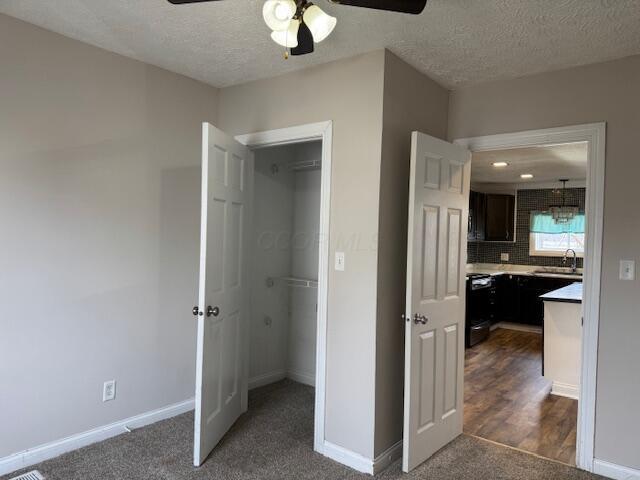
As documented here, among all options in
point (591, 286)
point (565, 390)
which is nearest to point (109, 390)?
point (591, 286)

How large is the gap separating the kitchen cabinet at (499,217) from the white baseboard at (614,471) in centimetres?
478

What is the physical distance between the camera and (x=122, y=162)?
2.92 metres

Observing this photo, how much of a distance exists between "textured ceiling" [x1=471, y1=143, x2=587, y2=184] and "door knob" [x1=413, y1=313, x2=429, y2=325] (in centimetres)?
215

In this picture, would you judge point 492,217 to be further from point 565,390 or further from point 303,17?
point 303,17

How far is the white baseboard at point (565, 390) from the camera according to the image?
407 centimetres

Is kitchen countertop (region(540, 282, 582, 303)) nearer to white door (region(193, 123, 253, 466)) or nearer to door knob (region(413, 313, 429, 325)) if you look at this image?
door knob (region(413, 313, 429, 325))

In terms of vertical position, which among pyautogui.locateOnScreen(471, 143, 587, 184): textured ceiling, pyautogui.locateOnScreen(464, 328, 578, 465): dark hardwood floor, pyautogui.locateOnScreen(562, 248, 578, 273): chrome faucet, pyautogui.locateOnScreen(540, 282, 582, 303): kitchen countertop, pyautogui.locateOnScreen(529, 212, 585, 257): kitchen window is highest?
pyautogui.locateOnScreen(471, 143, 587, 184): textured ceiling

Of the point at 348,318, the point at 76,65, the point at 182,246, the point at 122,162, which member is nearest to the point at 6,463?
the point at 182,246

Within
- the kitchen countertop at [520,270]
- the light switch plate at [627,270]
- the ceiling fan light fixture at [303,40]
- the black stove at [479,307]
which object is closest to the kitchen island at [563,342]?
the black stove at [479,307]

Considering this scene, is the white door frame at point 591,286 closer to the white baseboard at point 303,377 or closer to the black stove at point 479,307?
the white baseboard at point 303,377

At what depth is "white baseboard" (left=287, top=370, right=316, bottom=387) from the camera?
4.05 metres

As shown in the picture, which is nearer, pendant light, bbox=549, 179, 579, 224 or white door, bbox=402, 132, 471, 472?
white door, bbox=402, 132, 471, 472

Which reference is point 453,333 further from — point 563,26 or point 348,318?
point 563,26

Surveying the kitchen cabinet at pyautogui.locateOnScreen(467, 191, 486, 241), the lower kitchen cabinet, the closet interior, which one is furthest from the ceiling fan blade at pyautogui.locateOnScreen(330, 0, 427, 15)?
the lower kitchen cabinet
